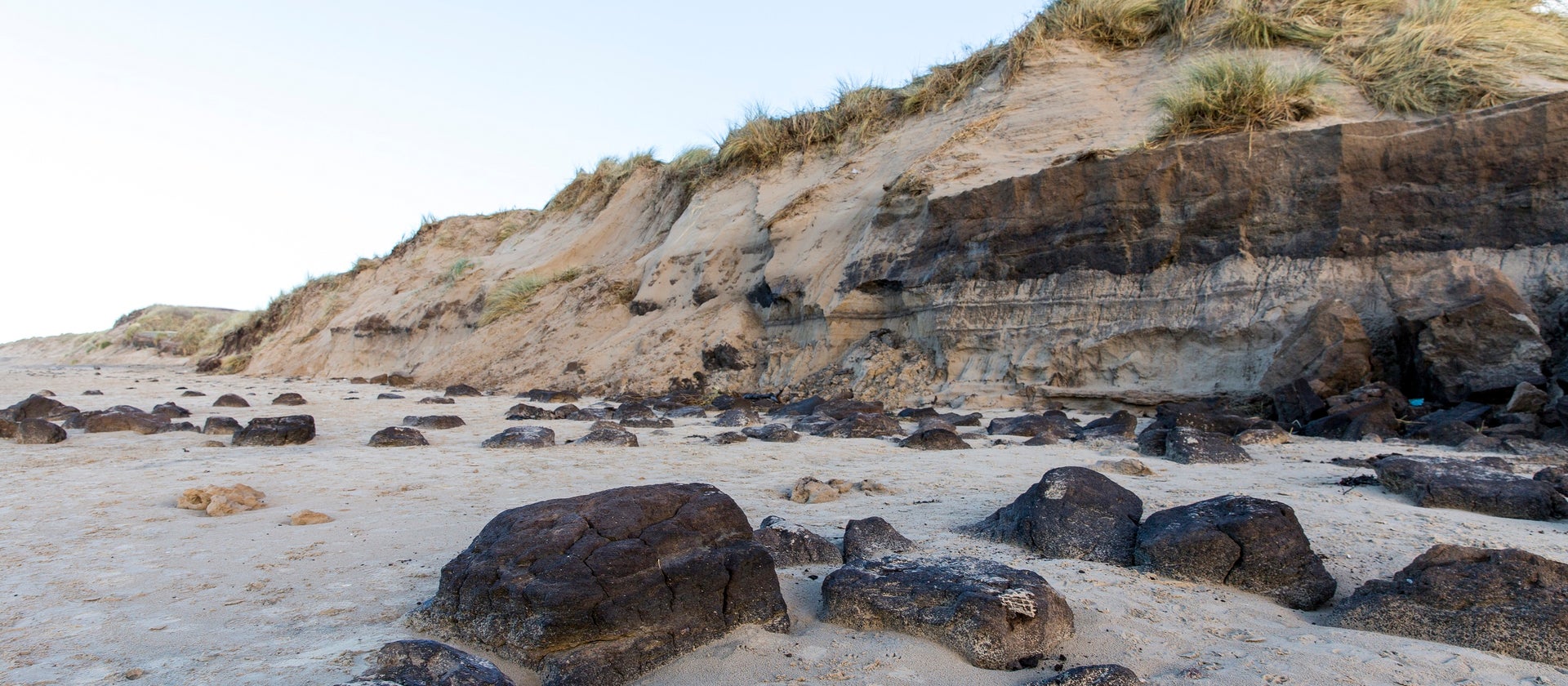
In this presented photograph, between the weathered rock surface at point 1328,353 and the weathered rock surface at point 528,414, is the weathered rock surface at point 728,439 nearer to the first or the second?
the weathered rock surface at point 528,414

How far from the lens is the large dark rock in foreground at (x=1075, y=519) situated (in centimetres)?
271

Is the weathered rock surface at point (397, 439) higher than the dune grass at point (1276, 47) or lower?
lower

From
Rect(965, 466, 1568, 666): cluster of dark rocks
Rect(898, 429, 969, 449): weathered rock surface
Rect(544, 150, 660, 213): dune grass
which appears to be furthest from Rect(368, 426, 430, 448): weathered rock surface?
Rect(544, 150, 660, 213): dune grass

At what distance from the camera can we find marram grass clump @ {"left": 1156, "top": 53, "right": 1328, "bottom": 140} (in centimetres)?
788

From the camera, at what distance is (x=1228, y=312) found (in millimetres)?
7344

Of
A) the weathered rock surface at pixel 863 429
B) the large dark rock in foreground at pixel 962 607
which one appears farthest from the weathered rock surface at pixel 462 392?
the large dark rock in foreground at pixel 962 607

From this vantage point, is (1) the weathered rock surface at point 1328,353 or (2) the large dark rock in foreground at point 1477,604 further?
(1) the weathered rock surface at point 1328,353

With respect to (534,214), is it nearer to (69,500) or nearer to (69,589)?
(69,500)

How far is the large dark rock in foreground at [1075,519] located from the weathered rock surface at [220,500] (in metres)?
2.78

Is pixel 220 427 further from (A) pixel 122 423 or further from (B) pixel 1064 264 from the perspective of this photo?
(B) pixel 1064 264

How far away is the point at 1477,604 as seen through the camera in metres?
2.06

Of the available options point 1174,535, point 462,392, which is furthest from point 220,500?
point 462,392

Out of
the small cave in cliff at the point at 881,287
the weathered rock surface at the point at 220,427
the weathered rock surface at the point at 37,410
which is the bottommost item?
the weathered rock surface at the point at 220,427

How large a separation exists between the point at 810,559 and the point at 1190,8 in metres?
10.2
